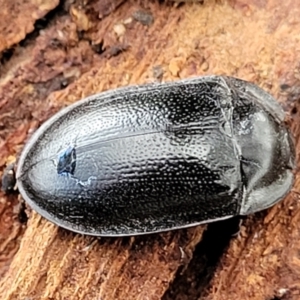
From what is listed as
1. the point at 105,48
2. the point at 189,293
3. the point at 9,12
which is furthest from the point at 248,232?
the point at 9,12

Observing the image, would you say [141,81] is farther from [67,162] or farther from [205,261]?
[205,261]

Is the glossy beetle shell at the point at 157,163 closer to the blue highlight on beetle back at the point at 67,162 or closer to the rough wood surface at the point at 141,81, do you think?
the blue highlight on beetle back at the point at 67,162

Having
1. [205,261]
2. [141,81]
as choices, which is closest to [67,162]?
[141,81]

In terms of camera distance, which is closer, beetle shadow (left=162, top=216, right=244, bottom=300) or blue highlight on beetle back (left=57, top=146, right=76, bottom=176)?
blue highlight on beetle back (left=57, top=146, right=76, bottom=176)

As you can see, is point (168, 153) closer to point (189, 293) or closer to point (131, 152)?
point (131, 152)

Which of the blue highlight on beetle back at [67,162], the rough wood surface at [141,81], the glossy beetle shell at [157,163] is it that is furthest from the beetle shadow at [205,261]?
the blue highlight on beetle back at [67,162]

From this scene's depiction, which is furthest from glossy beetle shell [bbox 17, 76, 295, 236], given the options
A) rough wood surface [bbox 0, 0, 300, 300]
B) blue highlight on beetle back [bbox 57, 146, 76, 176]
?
rough wood surface [bbox 0, 0, 300, 300]

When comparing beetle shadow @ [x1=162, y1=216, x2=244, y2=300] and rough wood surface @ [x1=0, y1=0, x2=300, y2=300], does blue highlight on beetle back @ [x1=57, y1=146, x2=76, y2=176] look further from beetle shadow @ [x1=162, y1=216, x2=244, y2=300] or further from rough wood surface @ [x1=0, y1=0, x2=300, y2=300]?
beetle shadow @ [x1=162, y1=216, x2=244, y2=300]
